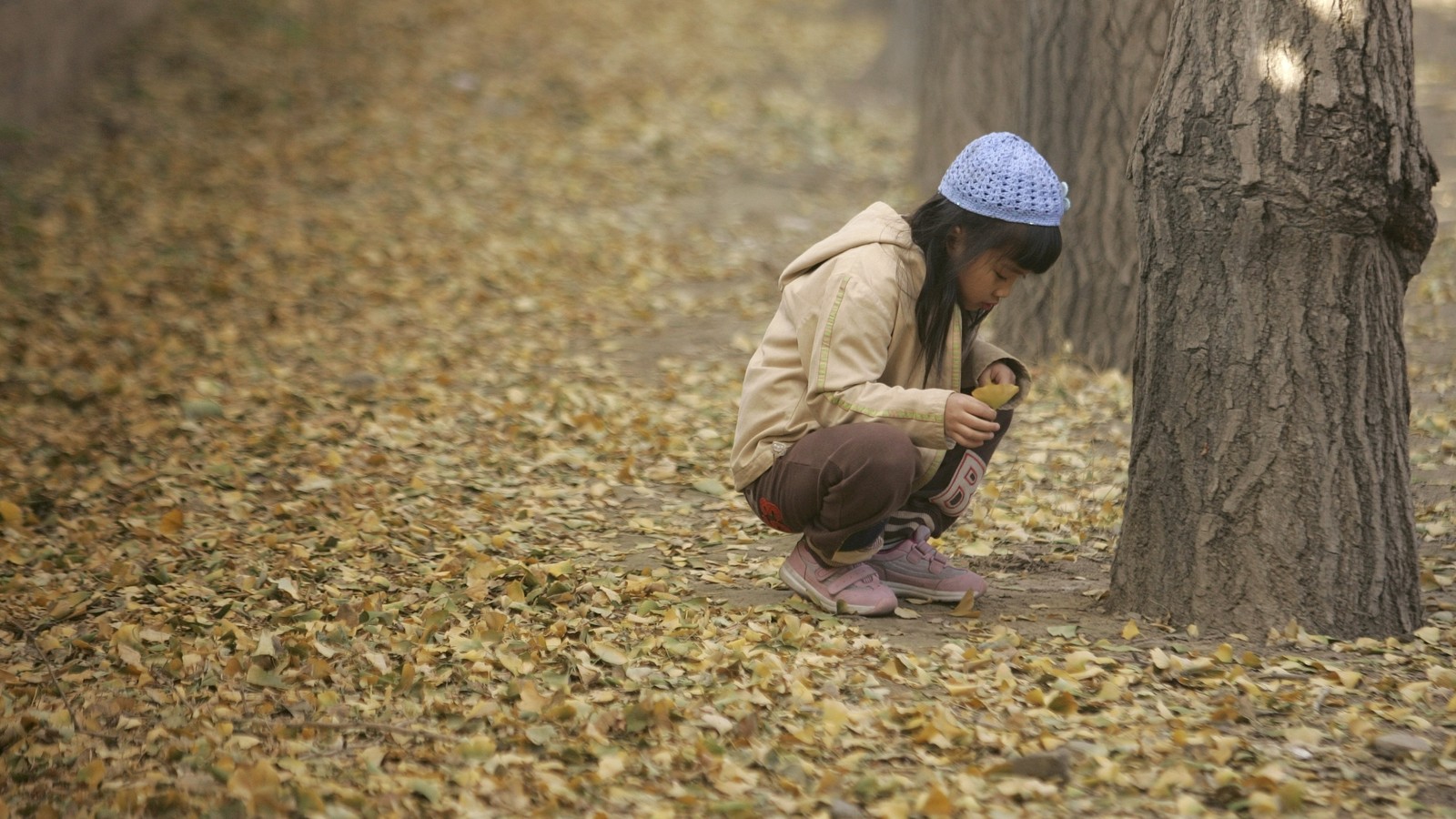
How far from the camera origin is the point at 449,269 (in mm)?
7438

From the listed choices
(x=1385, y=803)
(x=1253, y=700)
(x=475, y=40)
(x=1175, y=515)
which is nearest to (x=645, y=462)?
(x=1175, y=515)

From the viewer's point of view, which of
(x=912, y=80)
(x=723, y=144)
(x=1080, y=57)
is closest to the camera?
(x=1080, y=57)

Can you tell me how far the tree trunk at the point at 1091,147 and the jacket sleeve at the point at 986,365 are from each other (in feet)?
6.79

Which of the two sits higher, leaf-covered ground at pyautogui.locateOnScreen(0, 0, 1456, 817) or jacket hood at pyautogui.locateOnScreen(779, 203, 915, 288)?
jacket hood at pyautogui.locateOnScreen(779, 203, 915, 288)

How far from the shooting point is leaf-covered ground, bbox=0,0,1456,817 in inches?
106

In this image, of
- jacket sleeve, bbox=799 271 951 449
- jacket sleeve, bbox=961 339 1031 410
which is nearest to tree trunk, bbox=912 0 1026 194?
jacket sleeve, bbox=961 339 1031 410

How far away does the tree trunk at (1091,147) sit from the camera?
535cm

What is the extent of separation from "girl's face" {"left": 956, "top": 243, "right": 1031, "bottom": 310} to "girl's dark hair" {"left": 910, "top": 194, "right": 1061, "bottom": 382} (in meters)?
0.02

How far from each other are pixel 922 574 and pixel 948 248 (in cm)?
93

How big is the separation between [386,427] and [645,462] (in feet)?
3.55

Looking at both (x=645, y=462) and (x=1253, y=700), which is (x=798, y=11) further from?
(x=1253, y=700)

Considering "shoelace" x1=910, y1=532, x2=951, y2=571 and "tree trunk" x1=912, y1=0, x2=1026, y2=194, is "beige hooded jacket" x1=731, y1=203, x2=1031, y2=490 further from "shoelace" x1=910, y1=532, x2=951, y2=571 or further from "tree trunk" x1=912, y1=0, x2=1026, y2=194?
"tree trunk" x1=912, y1=0, x2=1026, y2=194

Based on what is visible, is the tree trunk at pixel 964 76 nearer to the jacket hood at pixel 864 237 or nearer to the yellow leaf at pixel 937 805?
the jacket hood at pixel 864 237

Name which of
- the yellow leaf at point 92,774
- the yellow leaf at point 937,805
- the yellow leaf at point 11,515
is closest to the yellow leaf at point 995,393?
the yellow leaf at point 937,805
